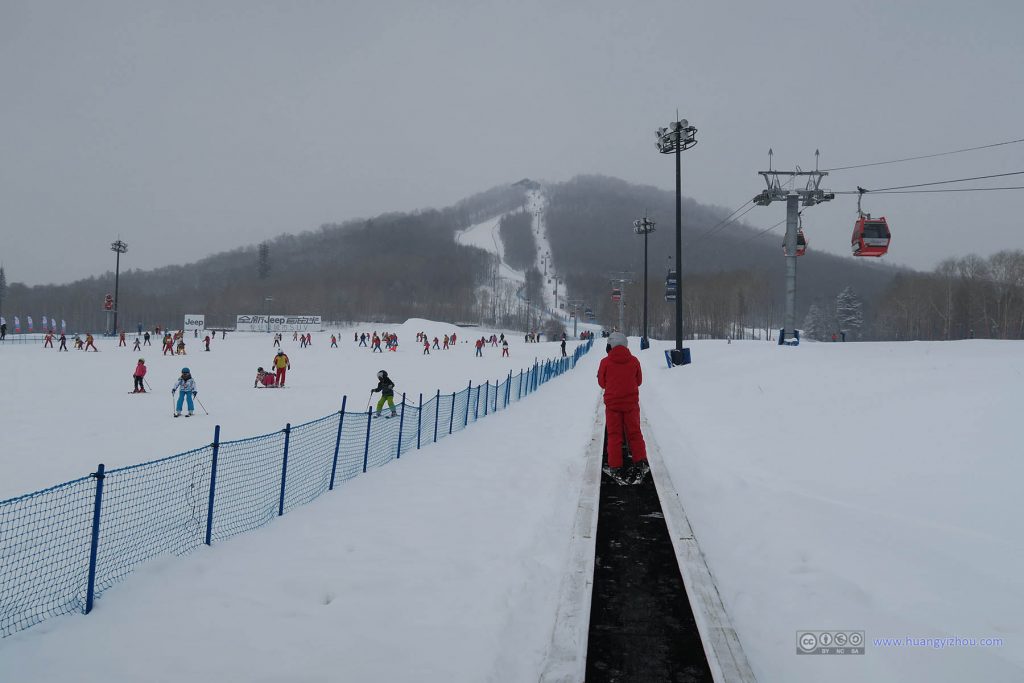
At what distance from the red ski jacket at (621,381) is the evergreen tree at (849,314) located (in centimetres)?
11415

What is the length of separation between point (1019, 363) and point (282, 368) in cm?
2390

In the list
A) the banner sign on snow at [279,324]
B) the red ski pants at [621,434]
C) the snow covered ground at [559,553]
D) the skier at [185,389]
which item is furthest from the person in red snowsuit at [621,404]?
the banner sign on snow at [279,324]

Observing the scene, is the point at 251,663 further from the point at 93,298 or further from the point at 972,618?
the point at 93,298

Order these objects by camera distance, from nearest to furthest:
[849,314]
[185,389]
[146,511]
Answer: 1. [146,511]
2. [185,389]
3. [849,314]

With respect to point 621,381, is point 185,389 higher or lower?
lower

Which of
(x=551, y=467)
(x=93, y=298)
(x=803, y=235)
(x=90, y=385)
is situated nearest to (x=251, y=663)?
(x=551, y=467)

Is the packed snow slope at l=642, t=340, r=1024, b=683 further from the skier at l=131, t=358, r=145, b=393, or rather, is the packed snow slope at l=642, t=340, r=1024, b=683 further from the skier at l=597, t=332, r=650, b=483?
the skier at l=131, t=358, r=145, b=393

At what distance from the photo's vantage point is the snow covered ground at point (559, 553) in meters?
3.99

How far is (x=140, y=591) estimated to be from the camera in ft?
16.4

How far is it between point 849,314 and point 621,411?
117998 mm

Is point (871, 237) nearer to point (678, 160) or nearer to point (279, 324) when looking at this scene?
point (678, 160)

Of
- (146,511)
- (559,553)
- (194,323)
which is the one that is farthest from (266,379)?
(194,323)

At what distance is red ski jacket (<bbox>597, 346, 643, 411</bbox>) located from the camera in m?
8.48

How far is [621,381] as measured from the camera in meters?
8.49
